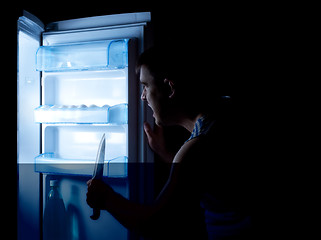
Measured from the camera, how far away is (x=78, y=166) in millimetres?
1065

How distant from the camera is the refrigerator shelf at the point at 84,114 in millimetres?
1009

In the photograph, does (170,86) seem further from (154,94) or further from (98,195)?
(98,195)

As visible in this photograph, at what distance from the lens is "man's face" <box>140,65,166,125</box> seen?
94 cm

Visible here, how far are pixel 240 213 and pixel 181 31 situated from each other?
3.07 ft

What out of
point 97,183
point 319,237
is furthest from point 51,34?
point 319,237

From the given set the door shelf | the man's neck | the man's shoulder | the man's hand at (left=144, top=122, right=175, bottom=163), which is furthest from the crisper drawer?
the man's shoulder

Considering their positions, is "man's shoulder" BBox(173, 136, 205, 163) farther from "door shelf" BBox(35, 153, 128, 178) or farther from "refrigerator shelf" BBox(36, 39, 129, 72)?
"refrigerator shelf" BBox(36, 39, 129, 72)

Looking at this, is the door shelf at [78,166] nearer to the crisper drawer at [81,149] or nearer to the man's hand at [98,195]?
the crisper drawer at [81,149]

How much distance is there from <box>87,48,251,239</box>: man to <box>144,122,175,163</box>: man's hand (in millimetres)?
22

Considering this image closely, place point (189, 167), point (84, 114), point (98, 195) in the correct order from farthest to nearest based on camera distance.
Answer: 1. point (84, 114)
2. point (98, 195)
3. point (189, 167)

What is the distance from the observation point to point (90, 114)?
1.02m

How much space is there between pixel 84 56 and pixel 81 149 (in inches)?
17.0

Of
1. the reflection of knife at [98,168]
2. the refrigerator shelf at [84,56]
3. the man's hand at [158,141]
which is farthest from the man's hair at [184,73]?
the reflection of knife at [98,168]

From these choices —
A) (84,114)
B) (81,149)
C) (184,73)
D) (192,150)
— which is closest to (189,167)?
(192,150)
